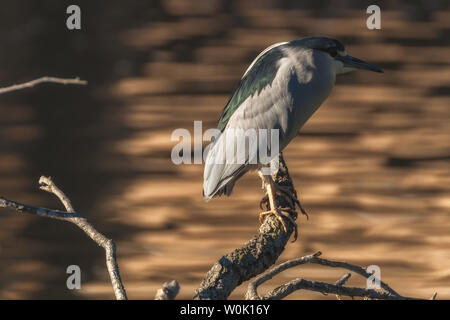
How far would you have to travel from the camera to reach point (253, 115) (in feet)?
14.5

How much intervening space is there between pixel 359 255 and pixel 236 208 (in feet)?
4.62

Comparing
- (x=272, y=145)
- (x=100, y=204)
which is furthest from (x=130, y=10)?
(x=272, y=145)

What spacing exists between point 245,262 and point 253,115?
1.45 m

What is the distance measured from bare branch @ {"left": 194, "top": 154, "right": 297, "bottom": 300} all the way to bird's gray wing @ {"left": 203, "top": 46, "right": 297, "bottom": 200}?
62 cm

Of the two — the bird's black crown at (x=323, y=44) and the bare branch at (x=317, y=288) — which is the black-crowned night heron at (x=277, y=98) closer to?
the bird's black crown at (x=323, y=44)

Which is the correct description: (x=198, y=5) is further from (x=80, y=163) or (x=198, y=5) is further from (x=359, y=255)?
(x=359, y=255)

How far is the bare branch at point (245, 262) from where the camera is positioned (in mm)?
2908

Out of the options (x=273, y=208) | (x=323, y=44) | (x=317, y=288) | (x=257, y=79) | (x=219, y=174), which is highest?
(x=323, y=44)

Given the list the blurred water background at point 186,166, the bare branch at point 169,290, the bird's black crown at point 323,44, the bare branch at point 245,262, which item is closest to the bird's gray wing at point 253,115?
the bird's black crown at point 323,44

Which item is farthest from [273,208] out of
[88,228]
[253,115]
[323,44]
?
[88,228]

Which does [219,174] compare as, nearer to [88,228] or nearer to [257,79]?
[257,79]
